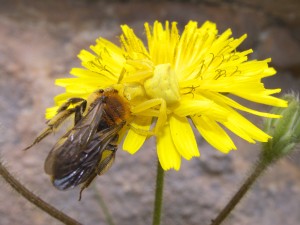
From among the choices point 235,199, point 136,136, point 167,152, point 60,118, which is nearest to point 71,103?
point 60,118

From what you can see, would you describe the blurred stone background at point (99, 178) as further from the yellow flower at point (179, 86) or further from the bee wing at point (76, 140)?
the bee wing at point (76, 140)

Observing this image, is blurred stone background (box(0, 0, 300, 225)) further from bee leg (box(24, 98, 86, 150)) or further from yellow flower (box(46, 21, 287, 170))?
bee leg (box(24, 98, 86, 150))

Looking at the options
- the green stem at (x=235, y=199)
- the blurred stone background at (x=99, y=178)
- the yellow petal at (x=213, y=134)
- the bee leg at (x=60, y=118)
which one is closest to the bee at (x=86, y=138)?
the bee leg at (x=60, y=118)

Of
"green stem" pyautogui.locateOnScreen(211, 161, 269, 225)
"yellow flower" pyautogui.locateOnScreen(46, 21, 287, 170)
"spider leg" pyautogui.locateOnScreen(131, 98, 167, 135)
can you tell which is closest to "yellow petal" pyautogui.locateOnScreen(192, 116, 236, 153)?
"yellow flower" pyautogui.locateOnScreen(46, 21, 287, 170)

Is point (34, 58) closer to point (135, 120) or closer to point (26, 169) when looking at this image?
point (26, 169)

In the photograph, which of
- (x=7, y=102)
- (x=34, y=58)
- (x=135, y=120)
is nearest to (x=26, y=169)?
(x=7, y=102)
